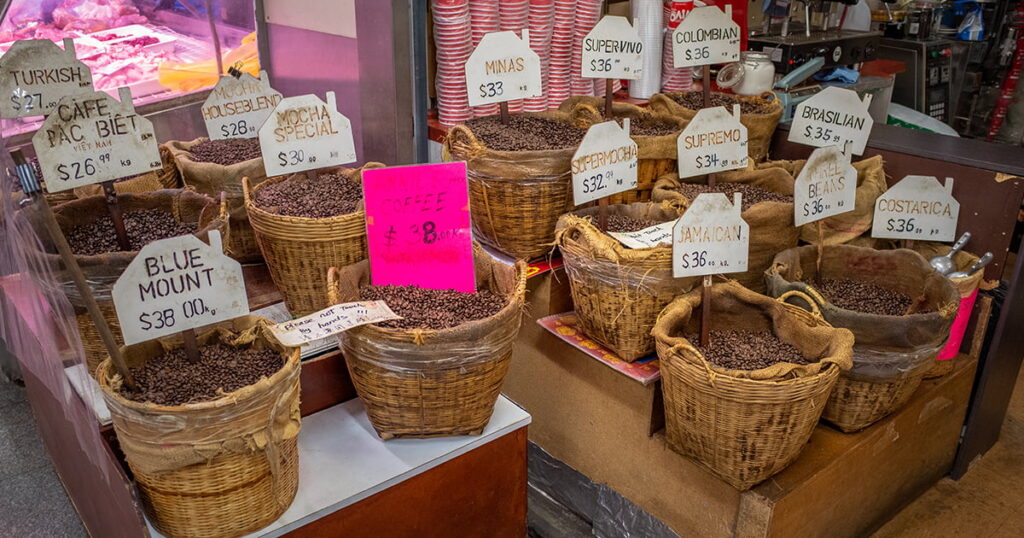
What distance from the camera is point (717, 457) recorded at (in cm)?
160

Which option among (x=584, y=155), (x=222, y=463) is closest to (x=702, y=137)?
(x=584, y=155)

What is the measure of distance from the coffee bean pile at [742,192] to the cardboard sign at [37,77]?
4.69 feet

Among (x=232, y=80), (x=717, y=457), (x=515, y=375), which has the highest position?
(x=232, y=80)

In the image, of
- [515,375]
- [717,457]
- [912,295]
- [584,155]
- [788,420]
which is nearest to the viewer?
[788,420]

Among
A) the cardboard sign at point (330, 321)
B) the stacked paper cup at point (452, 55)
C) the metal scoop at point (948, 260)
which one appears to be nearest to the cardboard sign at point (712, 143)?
the metal scoop at point (948, 260)

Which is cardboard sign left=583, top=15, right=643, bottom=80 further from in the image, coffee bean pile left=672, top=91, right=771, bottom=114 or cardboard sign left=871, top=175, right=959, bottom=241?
cardboard sign left=871, top=175, right=959, bottom=241

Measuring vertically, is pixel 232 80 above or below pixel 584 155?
above

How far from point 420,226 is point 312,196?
292 millimetres

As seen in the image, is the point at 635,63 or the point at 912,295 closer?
the point at 912,295

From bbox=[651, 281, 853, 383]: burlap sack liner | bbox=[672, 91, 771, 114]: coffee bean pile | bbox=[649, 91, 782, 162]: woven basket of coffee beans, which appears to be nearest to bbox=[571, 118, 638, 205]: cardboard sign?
bbox=[651, 281, 853, 383]: burlap sack liner

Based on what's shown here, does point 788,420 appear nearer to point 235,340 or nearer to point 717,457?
point 717,457

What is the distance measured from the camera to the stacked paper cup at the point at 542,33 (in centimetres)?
254

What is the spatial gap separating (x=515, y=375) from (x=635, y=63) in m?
0.94

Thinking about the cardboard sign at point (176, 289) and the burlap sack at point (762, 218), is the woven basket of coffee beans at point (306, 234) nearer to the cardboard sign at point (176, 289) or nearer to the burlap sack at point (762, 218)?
the cardboard sign at point (176, 289)
